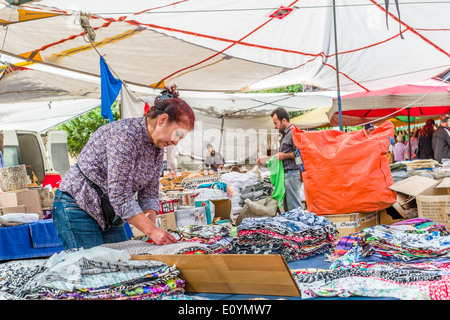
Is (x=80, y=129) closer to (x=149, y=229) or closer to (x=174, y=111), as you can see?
(x=174, y=111)

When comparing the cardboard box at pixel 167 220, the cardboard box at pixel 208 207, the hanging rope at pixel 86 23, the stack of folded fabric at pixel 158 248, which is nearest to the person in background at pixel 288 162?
the cardboard box at pixel 208 207

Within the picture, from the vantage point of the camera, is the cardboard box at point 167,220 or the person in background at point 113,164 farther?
the cardboard box at point 167,220

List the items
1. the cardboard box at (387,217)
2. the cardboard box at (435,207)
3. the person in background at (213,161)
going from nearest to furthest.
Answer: the cardboard box at (435,207) < the cardboard box at (387,217) < the person in background at (213,161)

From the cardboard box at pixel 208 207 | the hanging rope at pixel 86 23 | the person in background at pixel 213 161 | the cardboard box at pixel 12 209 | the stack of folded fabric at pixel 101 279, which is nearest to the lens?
the stack of folded fabric at pixel 101 279

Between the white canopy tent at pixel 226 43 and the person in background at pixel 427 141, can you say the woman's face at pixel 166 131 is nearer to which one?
the white canopy tent at pixel 226 43

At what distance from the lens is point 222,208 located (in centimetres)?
593

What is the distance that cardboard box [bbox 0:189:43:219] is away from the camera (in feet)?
19.1

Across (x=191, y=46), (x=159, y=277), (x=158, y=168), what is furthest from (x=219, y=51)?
(x=159, y=277)

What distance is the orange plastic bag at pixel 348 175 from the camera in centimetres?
420

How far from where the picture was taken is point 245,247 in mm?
2729

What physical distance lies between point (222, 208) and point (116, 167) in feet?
12.1

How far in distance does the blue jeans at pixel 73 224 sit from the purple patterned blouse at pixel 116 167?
0.04m

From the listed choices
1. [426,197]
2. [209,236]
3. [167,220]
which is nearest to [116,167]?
[209,236]
